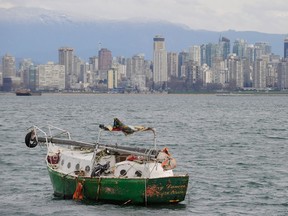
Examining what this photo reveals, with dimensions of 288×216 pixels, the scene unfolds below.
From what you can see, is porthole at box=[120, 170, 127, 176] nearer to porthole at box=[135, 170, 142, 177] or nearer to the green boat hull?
porthole at box=[135, 170, 142, 177]

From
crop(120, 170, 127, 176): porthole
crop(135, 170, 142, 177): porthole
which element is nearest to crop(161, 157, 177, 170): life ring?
crop(135, 170, 142, 177): porthole

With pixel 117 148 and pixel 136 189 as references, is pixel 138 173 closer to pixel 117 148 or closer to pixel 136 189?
pixel 136 189

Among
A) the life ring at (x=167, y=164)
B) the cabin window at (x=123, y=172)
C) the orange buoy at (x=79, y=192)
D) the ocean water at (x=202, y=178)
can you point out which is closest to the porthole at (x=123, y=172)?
the cabin window at (x=123, y=172)

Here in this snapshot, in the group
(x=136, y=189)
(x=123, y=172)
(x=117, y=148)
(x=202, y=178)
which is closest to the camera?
(x=136, y=189)

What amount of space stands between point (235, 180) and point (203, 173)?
3.80 metres

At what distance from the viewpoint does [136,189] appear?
1683 inches

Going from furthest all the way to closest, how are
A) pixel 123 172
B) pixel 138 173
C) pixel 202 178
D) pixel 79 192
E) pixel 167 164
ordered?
pixel 202 178
pixel 79 192
pixel 123 172
pixel 167 164
pixel 138 173

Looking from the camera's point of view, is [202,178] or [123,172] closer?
[123,172]

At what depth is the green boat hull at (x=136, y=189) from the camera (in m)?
42.5

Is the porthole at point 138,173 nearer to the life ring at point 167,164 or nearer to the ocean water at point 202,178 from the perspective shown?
the life ring at point 167,164

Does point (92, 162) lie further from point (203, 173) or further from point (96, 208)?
point (203, 173)

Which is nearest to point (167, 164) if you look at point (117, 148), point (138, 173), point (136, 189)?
point (138, 173)

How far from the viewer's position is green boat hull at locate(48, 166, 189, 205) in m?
42.5

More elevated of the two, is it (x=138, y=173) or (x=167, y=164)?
(x=167, y=164)
